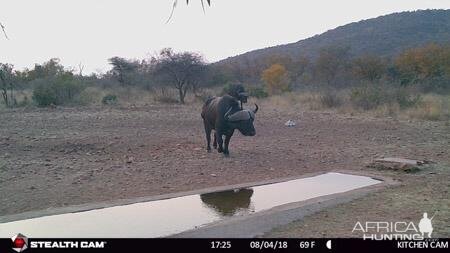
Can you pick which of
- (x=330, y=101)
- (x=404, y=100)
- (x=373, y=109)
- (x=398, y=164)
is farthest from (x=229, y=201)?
(x=330, y=101)

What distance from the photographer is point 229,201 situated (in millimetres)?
6918

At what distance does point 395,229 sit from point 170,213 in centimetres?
291

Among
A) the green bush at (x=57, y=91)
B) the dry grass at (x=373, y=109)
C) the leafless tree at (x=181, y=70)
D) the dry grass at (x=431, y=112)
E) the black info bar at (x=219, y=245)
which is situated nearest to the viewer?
the black info bar at (x=219, y=245)

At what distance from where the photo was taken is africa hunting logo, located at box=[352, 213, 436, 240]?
15.8 ft

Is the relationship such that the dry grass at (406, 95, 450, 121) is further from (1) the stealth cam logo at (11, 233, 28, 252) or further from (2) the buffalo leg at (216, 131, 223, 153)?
(1) the stealth cam logo at (11, 233, 28, 252)

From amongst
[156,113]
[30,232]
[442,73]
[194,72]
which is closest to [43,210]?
[30,232]

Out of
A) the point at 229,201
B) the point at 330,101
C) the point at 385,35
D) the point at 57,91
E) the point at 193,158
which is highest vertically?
the point at 385,35

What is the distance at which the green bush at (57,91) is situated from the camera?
2567 centimetres

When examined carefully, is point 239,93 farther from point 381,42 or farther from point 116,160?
point 381,42

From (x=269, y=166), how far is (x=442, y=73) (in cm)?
2740

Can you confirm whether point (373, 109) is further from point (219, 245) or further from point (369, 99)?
point (219, 245)

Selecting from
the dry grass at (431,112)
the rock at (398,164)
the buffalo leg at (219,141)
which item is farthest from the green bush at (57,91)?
the rock at (398,164)

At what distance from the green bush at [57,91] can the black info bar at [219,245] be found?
22.9 m

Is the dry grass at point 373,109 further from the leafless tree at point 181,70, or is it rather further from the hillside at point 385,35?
the hillside at point 385,35
